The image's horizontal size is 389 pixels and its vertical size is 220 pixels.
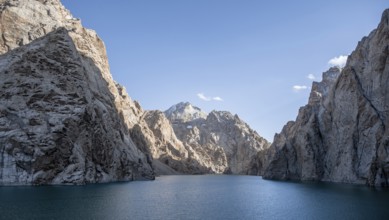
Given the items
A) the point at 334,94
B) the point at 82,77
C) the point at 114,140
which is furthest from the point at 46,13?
the point at 334,94

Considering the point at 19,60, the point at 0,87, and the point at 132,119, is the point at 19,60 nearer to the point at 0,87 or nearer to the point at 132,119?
the point at 0,87

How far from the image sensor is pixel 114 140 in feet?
385

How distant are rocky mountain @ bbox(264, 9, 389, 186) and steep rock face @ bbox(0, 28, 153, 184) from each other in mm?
66809

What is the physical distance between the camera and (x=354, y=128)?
107m

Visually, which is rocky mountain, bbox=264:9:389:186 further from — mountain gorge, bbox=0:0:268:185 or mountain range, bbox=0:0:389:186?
mountain gorge, bbox=0:0:268:185

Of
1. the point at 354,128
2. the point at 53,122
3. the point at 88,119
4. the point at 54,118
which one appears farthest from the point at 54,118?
the point at 354,128

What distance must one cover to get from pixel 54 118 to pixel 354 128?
8339 cm

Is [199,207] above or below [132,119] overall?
below

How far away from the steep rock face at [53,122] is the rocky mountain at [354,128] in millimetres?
66809

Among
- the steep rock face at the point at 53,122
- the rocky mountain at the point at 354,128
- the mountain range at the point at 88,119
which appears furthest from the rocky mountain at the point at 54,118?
the rocky mountain at the point at 354,128

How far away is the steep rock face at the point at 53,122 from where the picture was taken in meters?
81.8

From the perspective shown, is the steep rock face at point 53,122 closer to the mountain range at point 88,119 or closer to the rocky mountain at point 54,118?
the rocky mountain at point 54,118

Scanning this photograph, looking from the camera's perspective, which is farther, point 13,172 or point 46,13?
point 46,13

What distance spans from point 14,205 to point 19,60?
60857 mm
